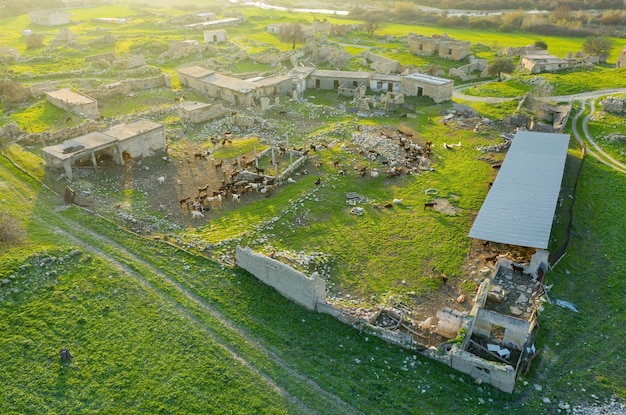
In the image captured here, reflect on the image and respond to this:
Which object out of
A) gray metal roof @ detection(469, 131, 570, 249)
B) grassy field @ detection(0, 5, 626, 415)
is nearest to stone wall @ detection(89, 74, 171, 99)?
grassy field @ detection(0, 5, 626, 415)

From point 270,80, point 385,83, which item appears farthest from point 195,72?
point 385,83

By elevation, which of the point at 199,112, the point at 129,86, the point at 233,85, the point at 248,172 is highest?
the point at 233,85

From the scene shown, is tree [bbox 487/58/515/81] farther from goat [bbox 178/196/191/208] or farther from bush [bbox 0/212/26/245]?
bush [bbox 0/212/26/245]

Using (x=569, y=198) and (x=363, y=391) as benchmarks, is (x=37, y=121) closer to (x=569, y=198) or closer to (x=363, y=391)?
(x=363, y=391)

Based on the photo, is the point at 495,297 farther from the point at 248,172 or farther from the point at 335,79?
the point at 335,79

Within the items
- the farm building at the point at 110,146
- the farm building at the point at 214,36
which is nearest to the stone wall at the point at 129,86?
the farm building at the point at 110,146

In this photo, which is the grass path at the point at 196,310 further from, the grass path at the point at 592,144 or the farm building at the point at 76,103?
the grass path at the point at 592,144

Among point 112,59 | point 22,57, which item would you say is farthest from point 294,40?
point 22,57
